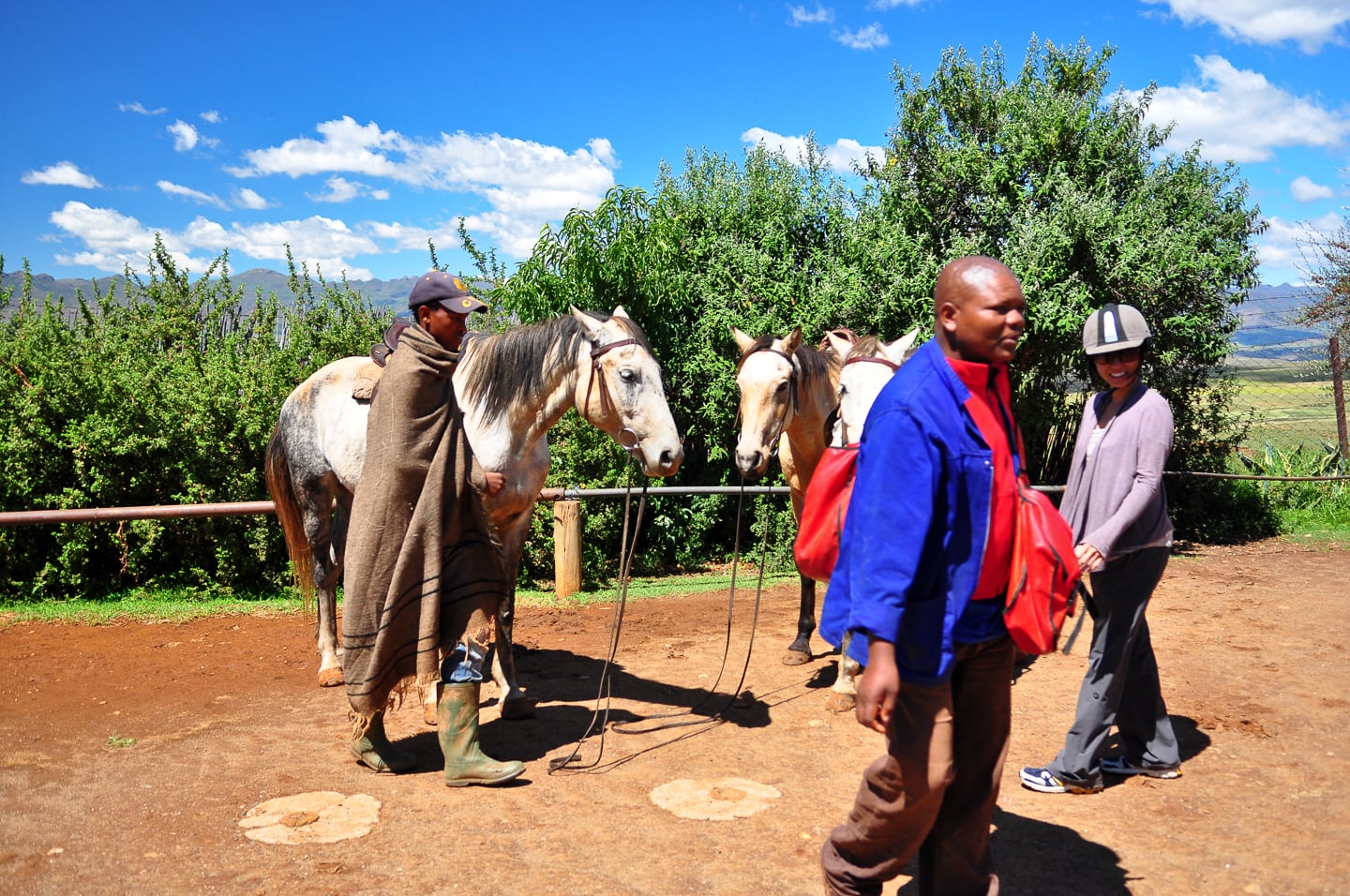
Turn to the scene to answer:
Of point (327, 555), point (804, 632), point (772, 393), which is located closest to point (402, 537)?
point (772, 393)

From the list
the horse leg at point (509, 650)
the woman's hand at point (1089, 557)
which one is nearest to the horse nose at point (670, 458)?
the horse leg at point (509, 650)

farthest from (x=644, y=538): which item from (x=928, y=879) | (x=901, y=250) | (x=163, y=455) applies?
(x=928, y=879)

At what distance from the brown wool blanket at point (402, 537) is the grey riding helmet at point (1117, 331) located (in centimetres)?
283

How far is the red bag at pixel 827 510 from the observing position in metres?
2.75

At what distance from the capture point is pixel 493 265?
35.4 ft

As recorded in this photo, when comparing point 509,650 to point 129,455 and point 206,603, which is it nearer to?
point 206,603

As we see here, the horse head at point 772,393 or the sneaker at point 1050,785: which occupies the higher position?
the horse head at point 772,393

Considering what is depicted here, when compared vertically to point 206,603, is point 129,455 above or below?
above

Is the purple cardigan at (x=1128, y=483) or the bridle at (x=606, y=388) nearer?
the purple cardigan at (x=1128, y=483)

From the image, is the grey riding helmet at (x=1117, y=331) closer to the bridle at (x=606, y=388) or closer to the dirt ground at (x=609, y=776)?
the dirt ground at (x=609, y=776)

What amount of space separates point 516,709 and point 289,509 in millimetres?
2344

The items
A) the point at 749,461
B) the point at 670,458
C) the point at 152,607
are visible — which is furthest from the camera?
the point at 152,607

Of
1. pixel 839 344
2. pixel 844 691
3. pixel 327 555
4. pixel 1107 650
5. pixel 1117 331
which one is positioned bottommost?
pixel 844 691

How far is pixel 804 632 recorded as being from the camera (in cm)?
666
